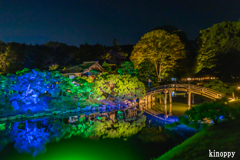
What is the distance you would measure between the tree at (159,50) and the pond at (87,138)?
13677mm

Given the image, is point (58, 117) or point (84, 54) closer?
point (58, 117)

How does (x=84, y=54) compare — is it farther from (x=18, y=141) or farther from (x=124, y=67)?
(x=18, y=141)

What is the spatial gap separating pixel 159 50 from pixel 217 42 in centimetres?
907

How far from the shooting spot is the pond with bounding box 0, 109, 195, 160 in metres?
9.89

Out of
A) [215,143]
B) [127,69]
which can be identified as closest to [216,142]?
[215,143]

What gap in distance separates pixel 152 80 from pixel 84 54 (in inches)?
689

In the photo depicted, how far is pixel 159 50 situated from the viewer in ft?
91.5

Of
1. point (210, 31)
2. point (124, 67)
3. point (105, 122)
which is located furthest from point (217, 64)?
point (105, 122)

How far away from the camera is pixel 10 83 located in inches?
707

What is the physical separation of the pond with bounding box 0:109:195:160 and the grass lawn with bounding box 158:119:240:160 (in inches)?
135

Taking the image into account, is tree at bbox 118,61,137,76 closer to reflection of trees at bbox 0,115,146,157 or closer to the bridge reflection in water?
the bridge reflection in water

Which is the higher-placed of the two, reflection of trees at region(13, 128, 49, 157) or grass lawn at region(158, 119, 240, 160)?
grass lawn at region(158, 119, 240, 160)

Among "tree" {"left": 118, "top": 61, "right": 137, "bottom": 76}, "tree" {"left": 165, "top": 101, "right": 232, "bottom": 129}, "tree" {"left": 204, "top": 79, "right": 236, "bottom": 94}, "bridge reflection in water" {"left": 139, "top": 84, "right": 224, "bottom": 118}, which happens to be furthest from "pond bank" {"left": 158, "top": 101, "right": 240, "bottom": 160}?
"tree" {"left": 118, "top": 61, "right": 137, "bottom": 76}

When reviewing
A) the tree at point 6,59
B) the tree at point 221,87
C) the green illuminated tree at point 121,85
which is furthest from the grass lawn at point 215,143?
the tree at point 6,59
